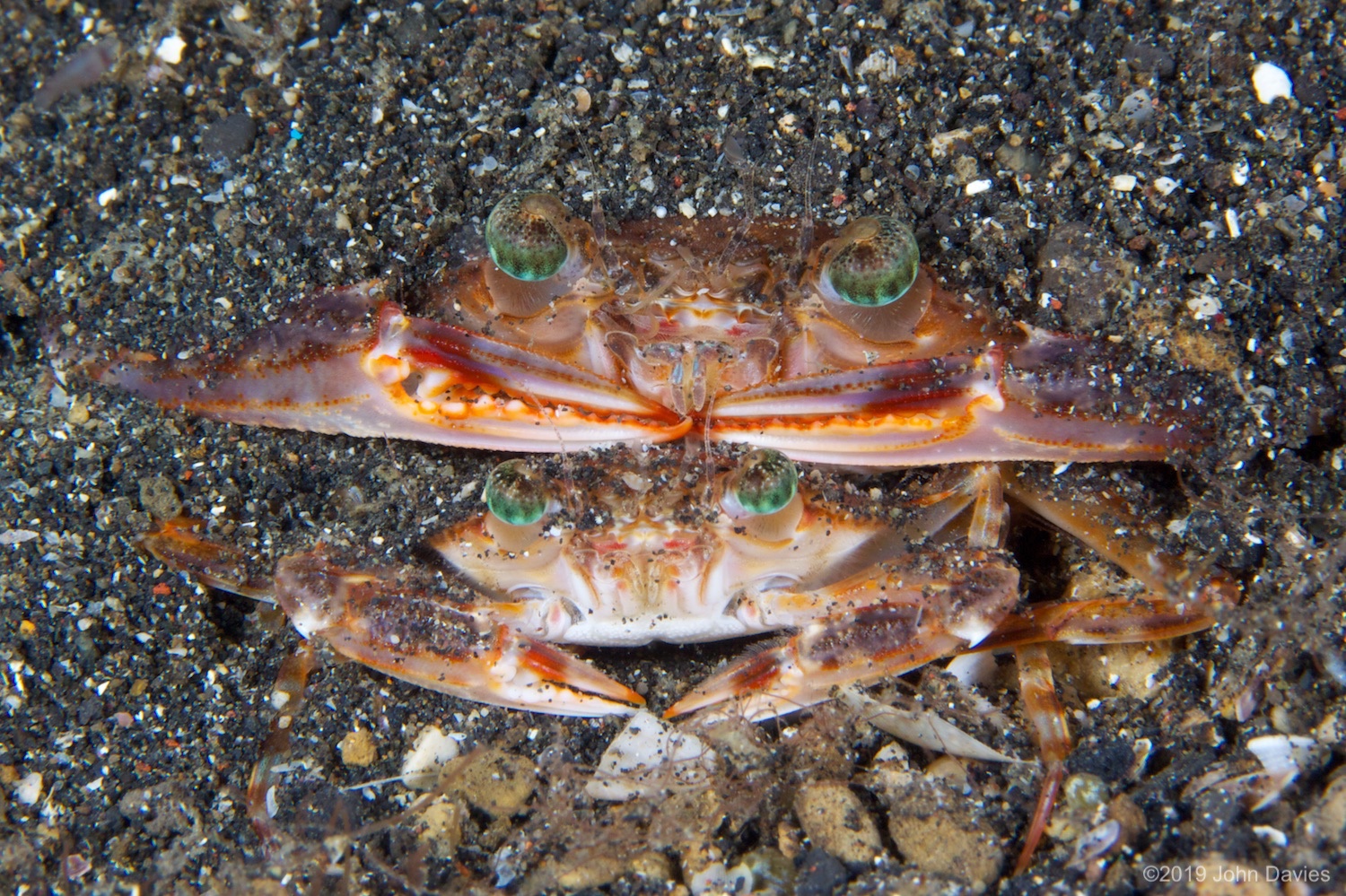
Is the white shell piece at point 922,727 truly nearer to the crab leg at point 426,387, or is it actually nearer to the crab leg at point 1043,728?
the crab leg at point 1043,728

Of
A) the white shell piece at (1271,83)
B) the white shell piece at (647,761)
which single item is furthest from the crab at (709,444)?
the white shell piece at (1271,83)

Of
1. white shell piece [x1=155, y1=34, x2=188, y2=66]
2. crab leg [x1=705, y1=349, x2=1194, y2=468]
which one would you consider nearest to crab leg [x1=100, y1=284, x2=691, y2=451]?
crab leg [x1=705, y1=349, x2=1194, y2=468]

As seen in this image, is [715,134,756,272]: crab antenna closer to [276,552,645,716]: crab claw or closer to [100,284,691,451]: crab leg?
[100,284,691,451]: crab leg

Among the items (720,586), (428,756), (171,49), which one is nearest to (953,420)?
(720,586)

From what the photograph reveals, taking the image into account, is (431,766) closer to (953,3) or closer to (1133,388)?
(1133,388)

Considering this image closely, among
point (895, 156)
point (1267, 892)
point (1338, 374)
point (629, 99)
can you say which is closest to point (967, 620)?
point (1267, 892)

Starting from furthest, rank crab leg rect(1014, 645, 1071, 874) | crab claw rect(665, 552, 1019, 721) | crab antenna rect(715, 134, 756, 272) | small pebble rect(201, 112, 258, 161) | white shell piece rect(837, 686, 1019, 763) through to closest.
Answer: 1. small pebble rect(201, 112, 258, 161)
2. crab antenna rect(715, 134, 756, 272)
3. white shell piece rect(837, 686, 1019, 763)
4. crab claw rect(665, 552, 1019, 721)
5. crab leg rect(1014, 645, 1071, 874)

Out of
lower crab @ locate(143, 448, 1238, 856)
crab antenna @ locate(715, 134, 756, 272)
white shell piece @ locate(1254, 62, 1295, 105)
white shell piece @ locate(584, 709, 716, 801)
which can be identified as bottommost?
white shell piece @ locate(584, 709, 716, 801)
